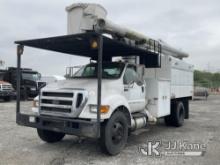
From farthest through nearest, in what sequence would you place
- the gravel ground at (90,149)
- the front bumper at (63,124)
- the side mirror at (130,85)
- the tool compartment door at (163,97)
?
the tool compartment door at (163,97)
the side mirror at (130,85)
the gravel ground at (90,149)
the front bumper at (63,124)

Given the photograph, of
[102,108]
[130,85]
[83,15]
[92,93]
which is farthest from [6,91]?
[102,108]

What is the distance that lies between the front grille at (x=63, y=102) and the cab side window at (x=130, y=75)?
1.41 m

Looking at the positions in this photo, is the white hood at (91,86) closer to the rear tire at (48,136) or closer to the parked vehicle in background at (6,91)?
the rear tire at (48,136)

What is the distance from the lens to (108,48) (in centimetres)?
704

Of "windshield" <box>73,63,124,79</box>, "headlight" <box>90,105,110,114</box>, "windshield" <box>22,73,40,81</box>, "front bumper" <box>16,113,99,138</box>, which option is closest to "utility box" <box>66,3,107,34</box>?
"windshield" <box>73,63,124,79</box>

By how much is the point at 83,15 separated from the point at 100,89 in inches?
67.5

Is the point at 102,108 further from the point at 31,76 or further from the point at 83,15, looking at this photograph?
the point at 31,76

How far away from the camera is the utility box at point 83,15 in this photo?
5.92 metres

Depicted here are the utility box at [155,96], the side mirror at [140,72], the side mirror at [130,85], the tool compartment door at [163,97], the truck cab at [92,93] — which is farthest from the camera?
the tool compartment door at [163,97]

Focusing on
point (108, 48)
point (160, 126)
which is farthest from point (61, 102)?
point (160, 126)

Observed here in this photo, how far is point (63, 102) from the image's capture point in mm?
5840

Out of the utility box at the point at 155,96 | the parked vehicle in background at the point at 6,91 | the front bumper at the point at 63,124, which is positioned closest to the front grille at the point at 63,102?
the front bumper at the point at 63,124

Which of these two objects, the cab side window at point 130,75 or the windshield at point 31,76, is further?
the windshield at point 31,76

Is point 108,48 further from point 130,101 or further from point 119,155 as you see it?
point 119,155
